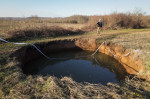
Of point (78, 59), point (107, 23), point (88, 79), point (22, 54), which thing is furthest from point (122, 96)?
point (107, 23)

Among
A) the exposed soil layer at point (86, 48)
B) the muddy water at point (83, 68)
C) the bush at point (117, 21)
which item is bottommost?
the muddy water at point (83, 68)

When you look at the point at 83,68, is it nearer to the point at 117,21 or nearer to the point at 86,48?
the point at 86,48

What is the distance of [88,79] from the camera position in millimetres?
5344

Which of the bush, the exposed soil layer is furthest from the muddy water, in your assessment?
the bush

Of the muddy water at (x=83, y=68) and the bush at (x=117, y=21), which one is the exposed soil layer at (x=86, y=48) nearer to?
the muddy water at (x=83, y=68)

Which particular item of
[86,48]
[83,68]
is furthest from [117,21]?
[83,68]

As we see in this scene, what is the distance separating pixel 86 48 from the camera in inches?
403

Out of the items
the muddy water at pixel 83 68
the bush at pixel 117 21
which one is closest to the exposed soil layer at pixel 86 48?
the muddy water at pixel 83 68

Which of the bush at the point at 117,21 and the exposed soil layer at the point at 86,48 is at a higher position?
the bush at the point at 117,21

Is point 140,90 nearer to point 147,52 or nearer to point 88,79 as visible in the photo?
point 88,79

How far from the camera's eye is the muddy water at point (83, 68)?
559 centimetres

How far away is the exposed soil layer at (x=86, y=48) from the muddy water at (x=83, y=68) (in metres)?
0.39

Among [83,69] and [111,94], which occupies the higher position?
[111,94]

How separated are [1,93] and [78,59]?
233 inches
